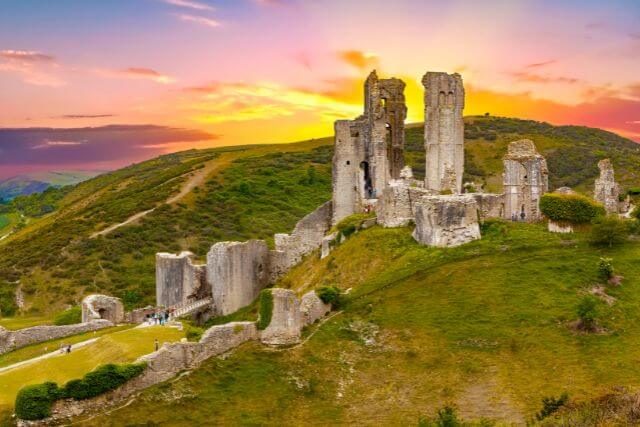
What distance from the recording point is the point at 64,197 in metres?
164

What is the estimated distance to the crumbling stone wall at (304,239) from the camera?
54.2 m

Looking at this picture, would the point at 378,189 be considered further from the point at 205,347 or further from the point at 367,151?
the point at 205,347

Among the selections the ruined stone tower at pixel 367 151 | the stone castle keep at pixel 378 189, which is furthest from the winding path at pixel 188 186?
the ruined stone tower at pixel 367 151

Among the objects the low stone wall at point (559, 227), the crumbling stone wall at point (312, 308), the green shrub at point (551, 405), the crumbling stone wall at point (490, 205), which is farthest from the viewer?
the crumbling stone wall at point (490, 205)

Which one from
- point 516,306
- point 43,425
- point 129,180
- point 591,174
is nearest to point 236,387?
point 43,425

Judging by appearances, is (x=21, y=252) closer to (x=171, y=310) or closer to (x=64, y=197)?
(x=171, y=310)

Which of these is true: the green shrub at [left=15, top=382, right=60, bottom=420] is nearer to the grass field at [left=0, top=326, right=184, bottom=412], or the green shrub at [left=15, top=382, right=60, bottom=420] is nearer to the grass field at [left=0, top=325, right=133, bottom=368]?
the grass field at [left=0, top=326, right=184, bottom=412]

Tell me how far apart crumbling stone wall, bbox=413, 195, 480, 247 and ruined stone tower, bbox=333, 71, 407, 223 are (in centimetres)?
1186

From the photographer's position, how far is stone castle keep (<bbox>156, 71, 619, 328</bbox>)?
46.4 meters

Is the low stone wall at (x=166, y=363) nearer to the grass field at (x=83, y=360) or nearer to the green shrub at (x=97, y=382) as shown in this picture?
the green shrub at (x=97, y=382)

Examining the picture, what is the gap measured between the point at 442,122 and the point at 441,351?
21.4m

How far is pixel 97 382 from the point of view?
106 ft

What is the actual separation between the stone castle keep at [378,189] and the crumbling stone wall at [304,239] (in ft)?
0.22

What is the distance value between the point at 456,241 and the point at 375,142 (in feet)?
46.1
